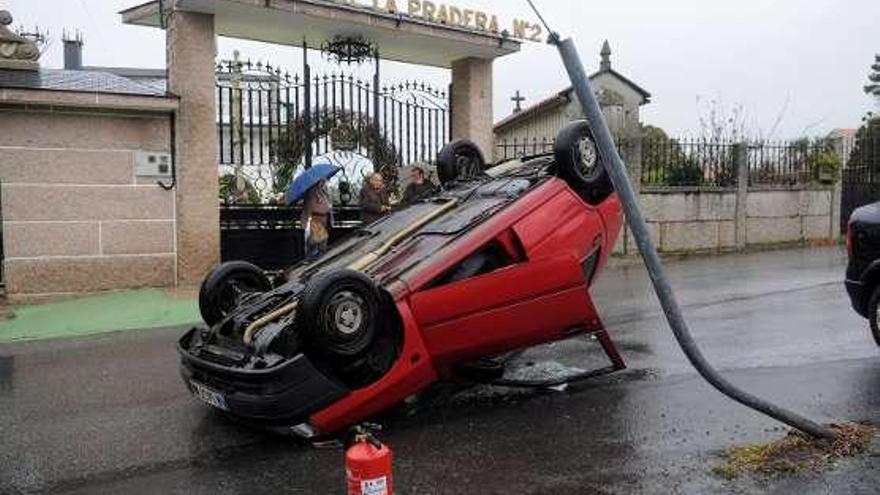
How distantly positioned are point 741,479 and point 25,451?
4.07m

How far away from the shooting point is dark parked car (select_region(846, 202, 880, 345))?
7367 millimetres

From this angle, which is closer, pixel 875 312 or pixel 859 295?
pixel 875 312

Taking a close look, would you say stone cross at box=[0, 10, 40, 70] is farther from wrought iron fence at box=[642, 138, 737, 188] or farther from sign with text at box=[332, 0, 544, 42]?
wrought iron fence at box=[642, 138, 737, 188]

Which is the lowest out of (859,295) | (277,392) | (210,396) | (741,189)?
(210,396)

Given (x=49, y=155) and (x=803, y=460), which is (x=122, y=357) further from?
(x=803, y=460)

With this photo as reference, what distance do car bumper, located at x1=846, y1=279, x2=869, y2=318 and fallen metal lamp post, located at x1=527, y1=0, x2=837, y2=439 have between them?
3059 mm

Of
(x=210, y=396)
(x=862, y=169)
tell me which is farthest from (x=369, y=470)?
(x=862, y=169)

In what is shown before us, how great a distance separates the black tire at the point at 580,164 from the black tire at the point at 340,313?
1.84m

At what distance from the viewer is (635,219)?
4551 mm

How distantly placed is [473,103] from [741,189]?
6.48 m

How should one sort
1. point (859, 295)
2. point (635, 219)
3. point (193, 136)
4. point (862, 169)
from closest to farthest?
1. point (635, 219)
2. point (859, 295)
3. point (193, 136)
4. point (862, 169)

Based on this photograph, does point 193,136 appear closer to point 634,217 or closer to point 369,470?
point 634,217

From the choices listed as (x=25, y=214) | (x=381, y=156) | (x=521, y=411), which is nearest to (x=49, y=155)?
(x=25, y=214)

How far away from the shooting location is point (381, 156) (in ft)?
44.3
